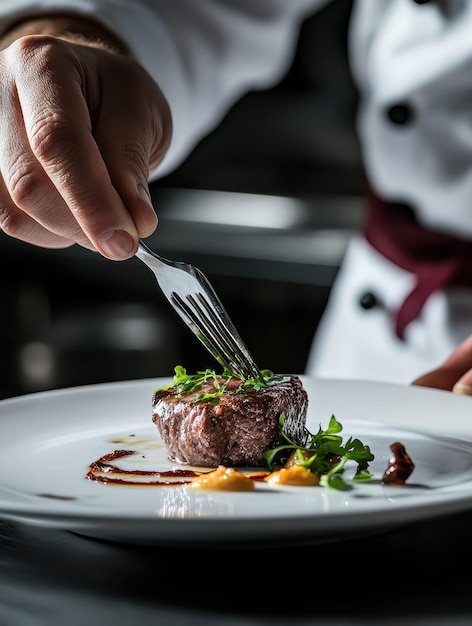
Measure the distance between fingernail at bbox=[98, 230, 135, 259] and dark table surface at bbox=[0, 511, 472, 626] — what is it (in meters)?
0.29

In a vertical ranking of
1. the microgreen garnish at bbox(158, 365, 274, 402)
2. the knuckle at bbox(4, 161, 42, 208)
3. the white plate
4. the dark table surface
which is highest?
the knuckle at bbox(4, 161, 42, 208)

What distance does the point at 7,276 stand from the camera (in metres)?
3.28

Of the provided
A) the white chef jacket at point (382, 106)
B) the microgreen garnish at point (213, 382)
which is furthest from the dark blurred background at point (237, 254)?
the microgreen garnish at point (213, 382)

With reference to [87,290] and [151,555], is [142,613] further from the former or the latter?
[87,290]

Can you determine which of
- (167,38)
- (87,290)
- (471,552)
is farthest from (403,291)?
(87,290)

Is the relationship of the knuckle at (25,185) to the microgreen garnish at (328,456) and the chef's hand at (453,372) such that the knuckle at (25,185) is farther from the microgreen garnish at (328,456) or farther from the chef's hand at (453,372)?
the chef's hand at (453,372)

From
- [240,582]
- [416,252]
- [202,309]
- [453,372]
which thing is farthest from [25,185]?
[416,252]

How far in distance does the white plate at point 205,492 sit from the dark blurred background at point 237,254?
148 centimetres

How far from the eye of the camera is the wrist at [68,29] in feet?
4.71

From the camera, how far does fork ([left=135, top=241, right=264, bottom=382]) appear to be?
104cm

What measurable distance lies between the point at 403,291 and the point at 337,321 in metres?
0.19

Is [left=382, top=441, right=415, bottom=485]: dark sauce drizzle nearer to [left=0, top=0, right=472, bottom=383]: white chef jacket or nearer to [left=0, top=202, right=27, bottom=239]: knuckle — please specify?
[left=0, top=202, right=27, bottom=239]: knuckle

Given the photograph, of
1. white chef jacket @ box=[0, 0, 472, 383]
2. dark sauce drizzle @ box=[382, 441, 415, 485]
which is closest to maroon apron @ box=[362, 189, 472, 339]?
white chef jacket @ box=[0, 0, 472, 383]

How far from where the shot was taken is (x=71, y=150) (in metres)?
0.95
